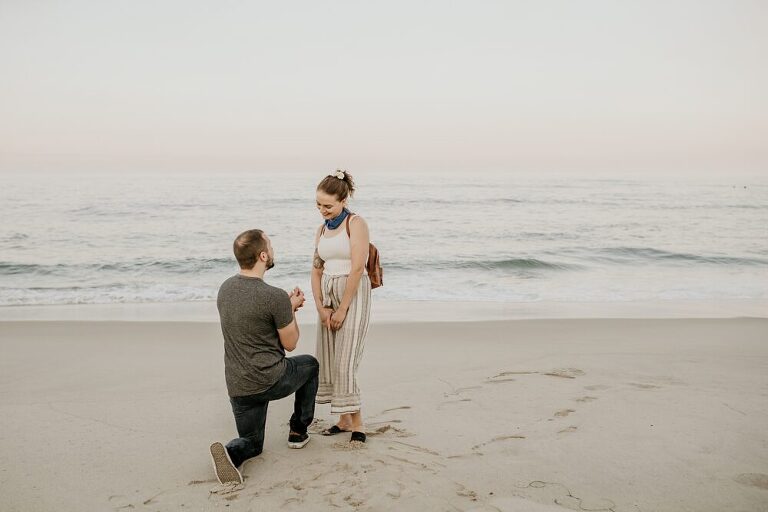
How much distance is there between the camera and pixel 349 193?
3.83 m

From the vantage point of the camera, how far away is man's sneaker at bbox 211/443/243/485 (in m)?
3.30

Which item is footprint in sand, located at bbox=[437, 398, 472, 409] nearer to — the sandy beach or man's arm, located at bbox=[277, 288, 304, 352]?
the sandy beach

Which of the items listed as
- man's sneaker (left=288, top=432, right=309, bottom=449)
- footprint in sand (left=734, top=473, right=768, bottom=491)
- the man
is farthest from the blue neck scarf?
footprint in sand (left=734, top=473, right=768, bottom=491)

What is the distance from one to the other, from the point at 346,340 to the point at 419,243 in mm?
16060

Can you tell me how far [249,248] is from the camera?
11.1 ft

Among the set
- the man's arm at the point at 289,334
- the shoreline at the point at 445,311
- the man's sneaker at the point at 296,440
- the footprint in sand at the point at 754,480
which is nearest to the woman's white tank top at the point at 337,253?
the man's arm at the point at 289,334

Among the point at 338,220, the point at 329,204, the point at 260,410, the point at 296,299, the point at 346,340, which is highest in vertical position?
the point at 329,204

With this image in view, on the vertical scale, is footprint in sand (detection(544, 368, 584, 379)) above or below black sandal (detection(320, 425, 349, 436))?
above

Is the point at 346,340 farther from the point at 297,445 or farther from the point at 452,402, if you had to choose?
the point at 452,402

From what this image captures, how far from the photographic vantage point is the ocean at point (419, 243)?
41.1 ft

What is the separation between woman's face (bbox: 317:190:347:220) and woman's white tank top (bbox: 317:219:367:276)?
0.32 feet

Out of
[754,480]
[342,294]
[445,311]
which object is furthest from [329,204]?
[445,311]

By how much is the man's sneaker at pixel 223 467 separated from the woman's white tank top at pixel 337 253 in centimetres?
127

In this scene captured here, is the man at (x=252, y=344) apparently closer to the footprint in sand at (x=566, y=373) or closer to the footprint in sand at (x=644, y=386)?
the footprint in sand at (x=566, y=373)
